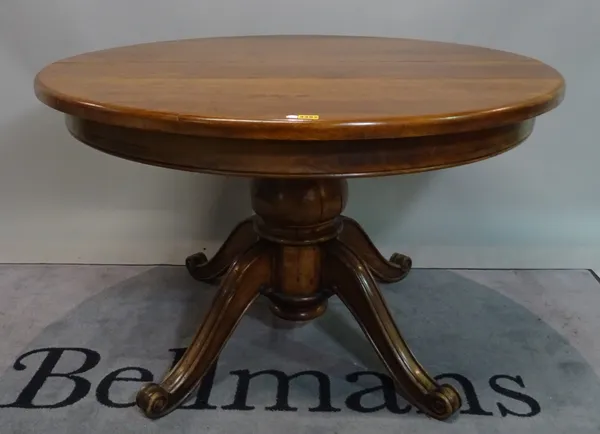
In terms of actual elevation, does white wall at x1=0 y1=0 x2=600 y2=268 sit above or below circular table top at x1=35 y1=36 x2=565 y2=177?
below

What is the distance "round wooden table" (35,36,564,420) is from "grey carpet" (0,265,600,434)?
6 cm

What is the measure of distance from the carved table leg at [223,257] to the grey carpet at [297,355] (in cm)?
3

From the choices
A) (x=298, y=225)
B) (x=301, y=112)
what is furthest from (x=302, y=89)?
(x=298, y=225)

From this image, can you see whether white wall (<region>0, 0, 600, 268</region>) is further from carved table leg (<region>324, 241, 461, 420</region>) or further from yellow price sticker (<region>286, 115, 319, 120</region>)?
yellow price sticker (<region>286, 115, 319, 120</region>)

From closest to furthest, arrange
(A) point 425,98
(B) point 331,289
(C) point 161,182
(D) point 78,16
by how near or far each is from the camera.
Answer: (A) point 425,98 < (B) point 331,289 < (D) point 78,16 < (C) point 161,182

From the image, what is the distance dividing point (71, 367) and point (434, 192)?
0.86m

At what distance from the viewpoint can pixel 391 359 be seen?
108 cm

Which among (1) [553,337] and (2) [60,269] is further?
(2) [60,269]

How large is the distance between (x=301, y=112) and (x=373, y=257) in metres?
0.77

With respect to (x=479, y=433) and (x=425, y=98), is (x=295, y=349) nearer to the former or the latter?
(x=479, y=433)

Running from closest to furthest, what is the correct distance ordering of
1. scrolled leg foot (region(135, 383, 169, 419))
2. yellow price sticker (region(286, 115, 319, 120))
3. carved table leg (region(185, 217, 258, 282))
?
yellow price sticker (region(286, 115, 319, 120))
scrolled leg foot (region(135, 383, 169, 419))
carved table leg (region(185, 217, 258, 282))

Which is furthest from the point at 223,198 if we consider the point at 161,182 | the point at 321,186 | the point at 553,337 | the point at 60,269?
the point at 553,337

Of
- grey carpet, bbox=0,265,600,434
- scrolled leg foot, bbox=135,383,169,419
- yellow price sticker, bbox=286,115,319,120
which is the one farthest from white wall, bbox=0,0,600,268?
yellow price sticker, bbox=286,115,319,120

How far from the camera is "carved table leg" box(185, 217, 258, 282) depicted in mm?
1373
